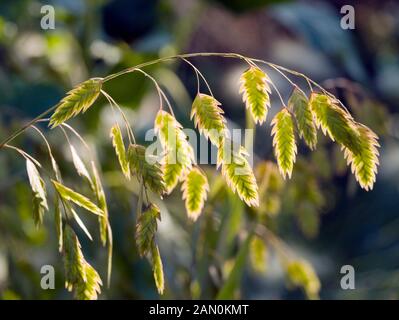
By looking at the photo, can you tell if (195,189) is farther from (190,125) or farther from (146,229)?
(190,125)

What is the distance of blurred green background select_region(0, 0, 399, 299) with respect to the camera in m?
1.37

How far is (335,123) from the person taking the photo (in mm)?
673

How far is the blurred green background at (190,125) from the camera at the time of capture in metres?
1.37

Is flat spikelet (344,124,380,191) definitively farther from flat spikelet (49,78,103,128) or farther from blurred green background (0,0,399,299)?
blurred green background (0,0,399,299)

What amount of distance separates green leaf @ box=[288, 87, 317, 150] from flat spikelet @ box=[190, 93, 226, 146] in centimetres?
6

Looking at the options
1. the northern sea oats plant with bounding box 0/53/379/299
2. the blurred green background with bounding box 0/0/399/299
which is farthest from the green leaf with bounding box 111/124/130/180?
the blurred green background with bounding box 0/0/399/299

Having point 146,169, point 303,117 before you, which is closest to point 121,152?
point 146,169

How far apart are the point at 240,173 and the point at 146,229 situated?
90 mm

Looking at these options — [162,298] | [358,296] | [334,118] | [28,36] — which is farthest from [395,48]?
[334,118]

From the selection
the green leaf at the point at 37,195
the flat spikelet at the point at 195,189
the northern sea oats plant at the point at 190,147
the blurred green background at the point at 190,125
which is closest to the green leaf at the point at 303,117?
the northern sea oats plant at the point at 190,147

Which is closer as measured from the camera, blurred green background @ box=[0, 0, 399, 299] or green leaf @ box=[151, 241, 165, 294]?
green leaf @ box=[151, 241, 165, 294]

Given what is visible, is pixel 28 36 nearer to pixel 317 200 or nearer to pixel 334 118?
pixel 317 200

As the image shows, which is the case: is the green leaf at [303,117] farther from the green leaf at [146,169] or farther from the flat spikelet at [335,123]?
the green leaf at [146,169]

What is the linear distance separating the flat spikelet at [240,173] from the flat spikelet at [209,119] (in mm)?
12
